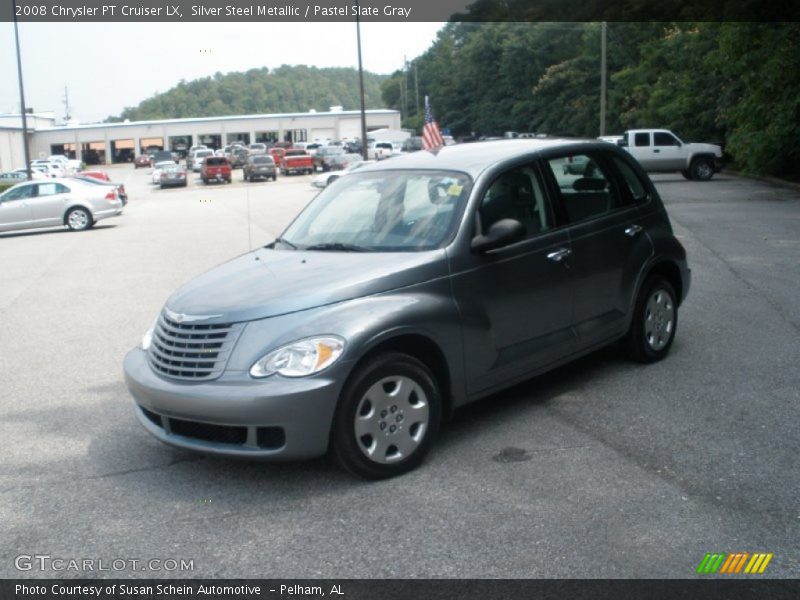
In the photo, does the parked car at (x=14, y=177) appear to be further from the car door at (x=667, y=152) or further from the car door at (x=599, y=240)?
the car door at (x=599, y=240)

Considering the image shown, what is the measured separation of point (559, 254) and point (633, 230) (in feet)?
3.44

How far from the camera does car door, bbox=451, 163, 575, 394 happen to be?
18.4ft

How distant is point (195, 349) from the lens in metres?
5.03

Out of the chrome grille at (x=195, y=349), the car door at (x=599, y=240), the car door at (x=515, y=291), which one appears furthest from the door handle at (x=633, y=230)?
Result: the chrome grille at (x=195, y=349)

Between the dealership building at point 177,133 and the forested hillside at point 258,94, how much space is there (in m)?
1.99

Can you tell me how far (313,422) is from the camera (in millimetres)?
4742

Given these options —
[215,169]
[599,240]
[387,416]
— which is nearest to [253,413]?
[387,416]

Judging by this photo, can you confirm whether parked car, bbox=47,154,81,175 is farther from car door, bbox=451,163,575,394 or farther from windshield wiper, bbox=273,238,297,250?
car door, bbox=451,163,575,394

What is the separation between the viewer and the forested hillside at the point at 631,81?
26.8m

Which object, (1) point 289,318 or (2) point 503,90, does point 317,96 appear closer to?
(2) point 503,90

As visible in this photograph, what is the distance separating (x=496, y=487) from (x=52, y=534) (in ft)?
7.35

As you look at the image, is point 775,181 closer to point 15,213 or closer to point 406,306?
point 15,213

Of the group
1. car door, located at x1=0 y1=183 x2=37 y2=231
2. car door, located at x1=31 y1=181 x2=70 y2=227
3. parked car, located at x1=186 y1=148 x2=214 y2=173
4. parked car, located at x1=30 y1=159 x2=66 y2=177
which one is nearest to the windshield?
car door, located at x1=31 y1=181 x2=70 y2=227

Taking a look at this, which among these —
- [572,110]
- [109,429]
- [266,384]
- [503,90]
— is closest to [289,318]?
[266,384]
